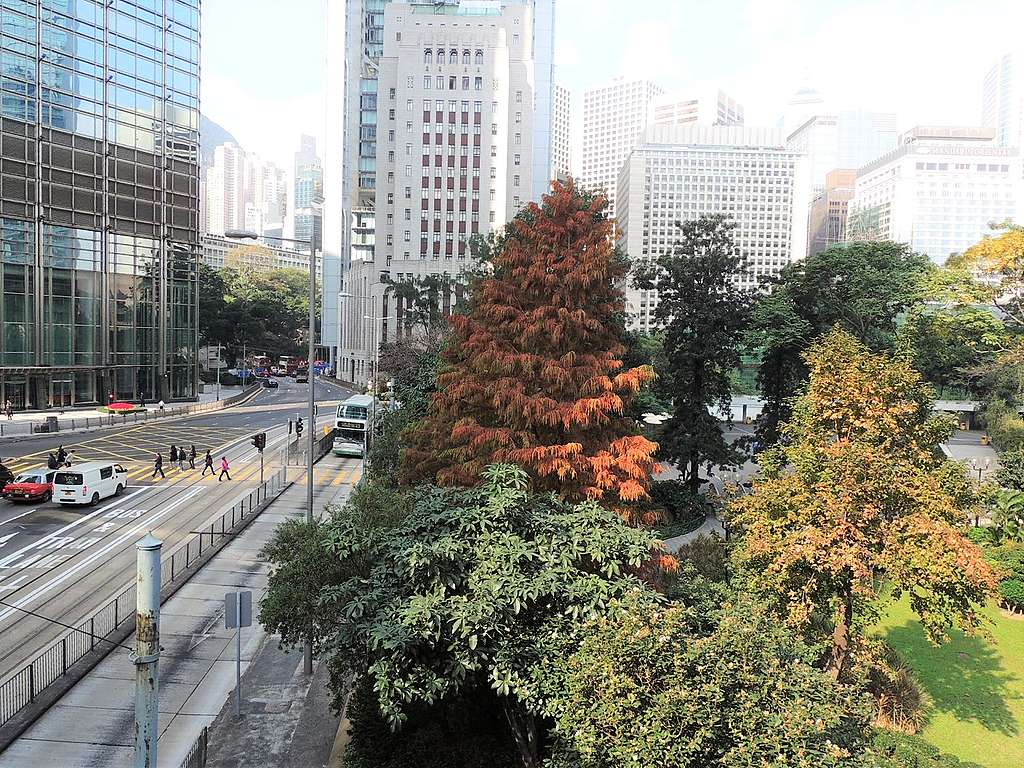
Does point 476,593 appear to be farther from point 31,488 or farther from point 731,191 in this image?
point 731,191

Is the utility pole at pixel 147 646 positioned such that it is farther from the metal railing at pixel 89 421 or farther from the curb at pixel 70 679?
A: the metal railing at pixel 89 421

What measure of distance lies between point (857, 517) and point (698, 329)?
18799mm

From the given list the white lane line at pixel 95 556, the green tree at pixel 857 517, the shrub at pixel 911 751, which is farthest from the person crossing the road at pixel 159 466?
the shrub at pixel 911 751

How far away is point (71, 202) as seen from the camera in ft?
192

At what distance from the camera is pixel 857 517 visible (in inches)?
514

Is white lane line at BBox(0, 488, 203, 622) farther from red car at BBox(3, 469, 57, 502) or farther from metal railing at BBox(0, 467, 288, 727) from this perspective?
red car at BBox(3, 469, 57, 502)

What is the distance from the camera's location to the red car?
30000 mm

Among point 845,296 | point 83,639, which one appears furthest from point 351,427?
point 83,639

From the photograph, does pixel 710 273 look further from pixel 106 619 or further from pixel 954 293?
pixel 106 619

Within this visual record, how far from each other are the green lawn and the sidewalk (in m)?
11.9

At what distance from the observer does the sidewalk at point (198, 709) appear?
13.1 meters

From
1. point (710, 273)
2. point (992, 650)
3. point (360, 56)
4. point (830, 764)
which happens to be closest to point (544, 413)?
point (830, 764)

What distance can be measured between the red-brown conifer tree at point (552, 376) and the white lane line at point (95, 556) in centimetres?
1165

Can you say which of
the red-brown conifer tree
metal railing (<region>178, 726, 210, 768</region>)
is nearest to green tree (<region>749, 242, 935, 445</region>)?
the red-brown conifer tree
